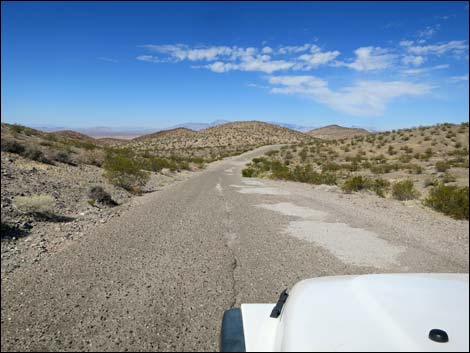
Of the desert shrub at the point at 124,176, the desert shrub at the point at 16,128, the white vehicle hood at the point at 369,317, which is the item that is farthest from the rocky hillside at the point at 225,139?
the white vehicle hood at the point at 369,317

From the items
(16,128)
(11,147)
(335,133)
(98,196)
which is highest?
(335,133)

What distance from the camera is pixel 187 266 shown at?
20.3 feet

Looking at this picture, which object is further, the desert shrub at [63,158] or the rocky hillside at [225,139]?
the rocky hillside at [225,139]

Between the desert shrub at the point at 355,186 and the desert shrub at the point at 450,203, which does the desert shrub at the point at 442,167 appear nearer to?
the desert shrub at the point at 355,186

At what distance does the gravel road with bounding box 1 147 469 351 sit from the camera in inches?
159

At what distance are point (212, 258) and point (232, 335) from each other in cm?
436

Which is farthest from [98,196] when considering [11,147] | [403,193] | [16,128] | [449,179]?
[16,128]

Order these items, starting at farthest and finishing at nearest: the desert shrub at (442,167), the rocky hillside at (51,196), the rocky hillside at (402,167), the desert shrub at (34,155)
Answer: the desert shrub at (442,167), the desert shrub at (34,155), the rocky hillside at (402,167), the rocky hillside at (51,196)

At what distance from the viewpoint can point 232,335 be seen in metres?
2.38

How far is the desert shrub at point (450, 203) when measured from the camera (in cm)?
1055

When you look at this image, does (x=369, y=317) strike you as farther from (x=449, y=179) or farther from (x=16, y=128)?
(x=16, y=128)

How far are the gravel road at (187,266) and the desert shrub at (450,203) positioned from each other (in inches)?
22.9

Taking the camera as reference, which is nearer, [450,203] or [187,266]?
[187,266]

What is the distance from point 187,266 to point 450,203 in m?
8.79
